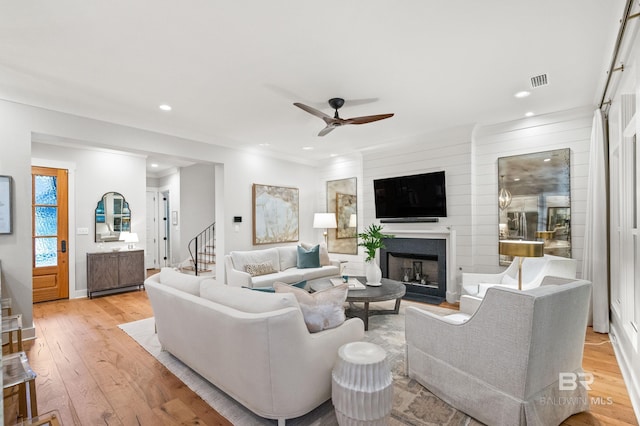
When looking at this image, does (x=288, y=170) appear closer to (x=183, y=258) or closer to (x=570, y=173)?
(x=183, y=258)

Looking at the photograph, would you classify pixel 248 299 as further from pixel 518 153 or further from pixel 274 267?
pixel 518 153

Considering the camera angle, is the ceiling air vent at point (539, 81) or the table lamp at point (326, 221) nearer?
the ceiling air vent at point (539, 81)

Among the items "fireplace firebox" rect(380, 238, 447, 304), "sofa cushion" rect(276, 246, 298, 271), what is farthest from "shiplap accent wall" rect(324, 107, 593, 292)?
"sofa cushion" rect(276, 246, 298, 271)

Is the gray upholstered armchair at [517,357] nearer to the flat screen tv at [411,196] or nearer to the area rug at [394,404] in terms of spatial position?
the area rug at [394,404]

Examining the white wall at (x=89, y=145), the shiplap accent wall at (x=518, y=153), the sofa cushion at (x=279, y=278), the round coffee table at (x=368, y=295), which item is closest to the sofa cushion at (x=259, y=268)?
the sofa cushion at (x=279, y=278)

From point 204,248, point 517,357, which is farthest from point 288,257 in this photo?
point 517,357

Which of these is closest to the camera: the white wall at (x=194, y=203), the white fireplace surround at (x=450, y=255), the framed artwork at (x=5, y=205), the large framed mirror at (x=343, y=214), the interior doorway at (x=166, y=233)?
the framed artwork at (x=5, y=205)

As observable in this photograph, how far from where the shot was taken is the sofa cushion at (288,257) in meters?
5.76

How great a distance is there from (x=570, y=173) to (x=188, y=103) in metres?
5.01

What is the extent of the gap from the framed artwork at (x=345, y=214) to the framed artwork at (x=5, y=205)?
5.13 m

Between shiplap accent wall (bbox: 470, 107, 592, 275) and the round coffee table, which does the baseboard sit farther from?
the round coffee table

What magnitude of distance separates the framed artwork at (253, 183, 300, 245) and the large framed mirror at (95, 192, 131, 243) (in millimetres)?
2660

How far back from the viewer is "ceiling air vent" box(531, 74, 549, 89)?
10.5 ft

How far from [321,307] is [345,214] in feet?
15.1
